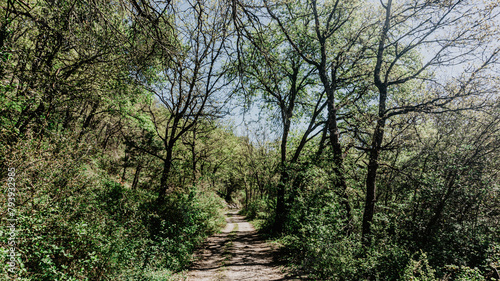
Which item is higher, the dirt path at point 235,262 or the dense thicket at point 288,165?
the dense thicket at point 288,165

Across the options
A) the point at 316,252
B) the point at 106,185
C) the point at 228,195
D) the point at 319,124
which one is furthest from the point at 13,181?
the point at 228,195

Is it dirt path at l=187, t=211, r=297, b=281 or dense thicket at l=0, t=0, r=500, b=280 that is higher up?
dense thicket at l=0, t=0, r=500, b=280

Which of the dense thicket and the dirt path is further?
the dirt path

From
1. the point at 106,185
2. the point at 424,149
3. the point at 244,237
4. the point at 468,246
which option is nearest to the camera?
the point at 468,246

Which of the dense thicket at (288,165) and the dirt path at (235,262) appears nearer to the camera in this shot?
the dense thicket at (288,165)

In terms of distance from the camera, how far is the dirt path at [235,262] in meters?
7.57

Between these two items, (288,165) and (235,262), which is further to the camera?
(288,165)

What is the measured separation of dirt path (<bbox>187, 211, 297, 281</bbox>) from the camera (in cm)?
757

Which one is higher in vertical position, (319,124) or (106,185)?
(319,124)

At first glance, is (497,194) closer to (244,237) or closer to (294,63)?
(294,63)

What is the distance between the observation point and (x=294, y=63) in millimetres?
12672

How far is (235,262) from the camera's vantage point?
29.9 feet

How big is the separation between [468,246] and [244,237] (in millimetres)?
10839

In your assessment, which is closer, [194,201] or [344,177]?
[344,177]
